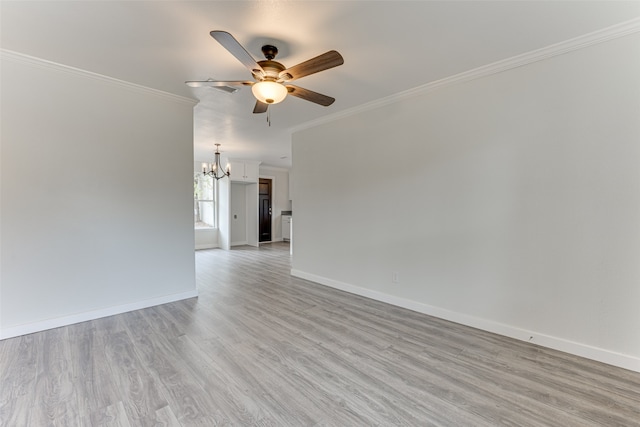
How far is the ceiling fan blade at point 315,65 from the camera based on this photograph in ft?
6.23

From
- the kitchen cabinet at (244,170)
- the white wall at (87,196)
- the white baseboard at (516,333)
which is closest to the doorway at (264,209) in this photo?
the kitchen cabinet at (244,170)

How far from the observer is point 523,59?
2.46 m

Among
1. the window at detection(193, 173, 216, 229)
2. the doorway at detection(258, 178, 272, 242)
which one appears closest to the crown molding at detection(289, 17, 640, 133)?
the doorway at detection(258, 178, 272, 242)

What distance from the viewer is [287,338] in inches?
101

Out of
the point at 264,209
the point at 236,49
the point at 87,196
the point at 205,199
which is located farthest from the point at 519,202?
the point at 205,199

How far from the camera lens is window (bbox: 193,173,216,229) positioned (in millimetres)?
8062

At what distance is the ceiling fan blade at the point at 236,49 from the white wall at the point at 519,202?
6.36 ft

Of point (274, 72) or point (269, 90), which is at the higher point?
point (274, 72)

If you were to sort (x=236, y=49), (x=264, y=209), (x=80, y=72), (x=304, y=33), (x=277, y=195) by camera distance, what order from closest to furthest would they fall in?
(x=236, y=49) → (x=304, y=33) → (x=80, y=72) → (x=264, y=209) → (x=277, y=195)

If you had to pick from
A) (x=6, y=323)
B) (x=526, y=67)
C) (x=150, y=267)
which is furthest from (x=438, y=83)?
(x=6, y=323)

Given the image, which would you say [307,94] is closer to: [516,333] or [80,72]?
[80,72]

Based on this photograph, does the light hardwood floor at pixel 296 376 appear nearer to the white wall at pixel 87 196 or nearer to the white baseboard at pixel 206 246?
the white wall at pixel 87 196

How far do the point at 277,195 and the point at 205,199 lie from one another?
229cm

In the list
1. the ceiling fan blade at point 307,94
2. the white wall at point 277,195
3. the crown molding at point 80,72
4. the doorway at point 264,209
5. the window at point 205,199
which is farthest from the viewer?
the white wall at point 277,195
